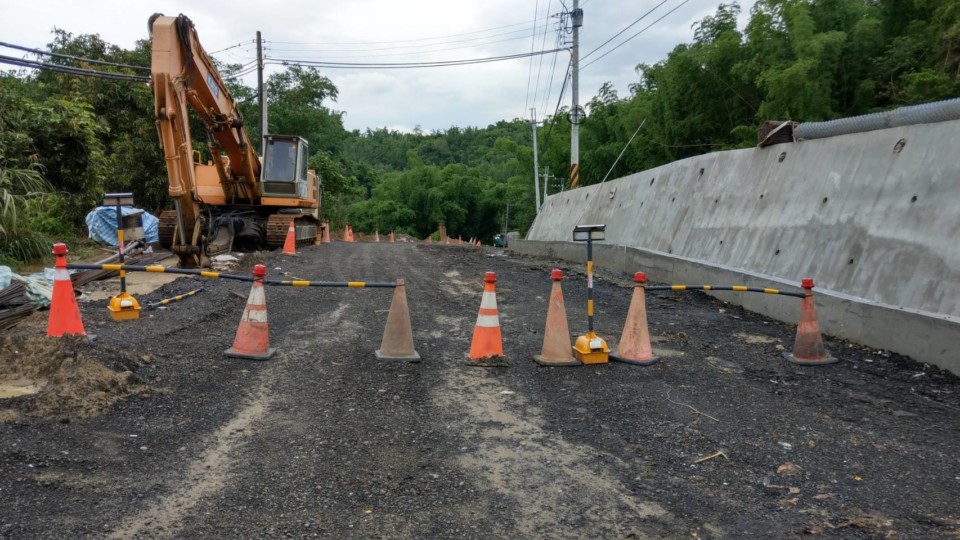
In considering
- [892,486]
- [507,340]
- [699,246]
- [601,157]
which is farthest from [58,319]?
[601,157]

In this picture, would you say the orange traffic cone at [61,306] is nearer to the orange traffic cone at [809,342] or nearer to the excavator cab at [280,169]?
the orange traffic cone at [809,342]

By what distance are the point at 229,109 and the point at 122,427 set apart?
481 inches

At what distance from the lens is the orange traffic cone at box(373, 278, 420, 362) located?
6164mm

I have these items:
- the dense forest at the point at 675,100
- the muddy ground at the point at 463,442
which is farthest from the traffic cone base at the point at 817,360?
→ the dense forest at the point at 675,100

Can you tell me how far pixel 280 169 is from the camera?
17.3 m

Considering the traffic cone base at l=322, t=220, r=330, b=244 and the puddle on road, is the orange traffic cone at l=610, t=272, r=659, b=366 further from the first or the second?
the traffic cone base at l=322, t=220, r=330, b=244

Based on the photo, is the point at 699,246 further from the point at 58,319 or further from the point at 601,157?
the point at 601,157

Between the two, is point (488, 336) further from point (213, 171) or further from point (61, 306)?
point (213, 171)

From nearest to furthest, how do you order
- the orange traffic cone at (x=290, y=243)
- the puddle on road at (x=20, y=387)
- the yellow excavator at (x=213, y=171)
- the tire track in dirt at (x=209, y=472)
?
the tire track in dirt at (x=209, y=472) < the puddle on road at (x=20, y=387) < the yellow excavator at (x=213, y=171) < the orange traffic cone at (x=290, y=243)

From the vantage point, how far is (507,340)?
7.11 metres

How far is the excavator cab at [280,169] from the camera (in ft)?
56.5

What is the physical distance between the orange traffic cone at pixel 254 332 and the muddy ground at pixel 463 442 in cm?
18

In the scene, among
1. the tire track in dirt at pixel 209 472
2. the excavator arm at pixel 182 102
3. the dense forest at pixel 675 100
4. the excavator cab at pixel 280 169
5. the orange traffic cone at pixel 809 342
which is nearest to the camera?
the tire track in dirt at pixel 209 472

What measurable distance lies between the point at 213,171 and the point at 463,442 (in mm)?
15235
